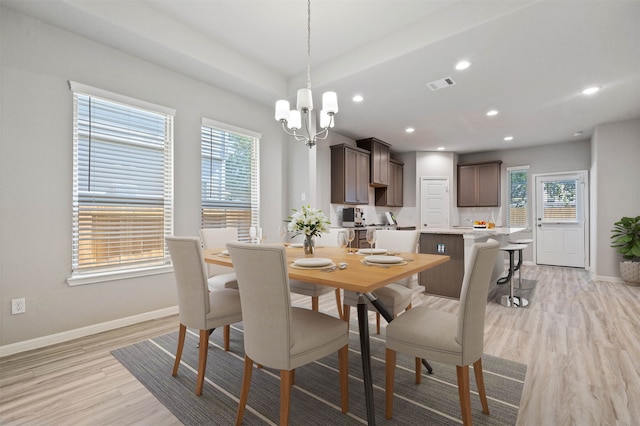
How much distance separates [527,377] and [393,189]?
5.44 meters

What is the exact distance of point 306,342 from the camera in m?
1.43

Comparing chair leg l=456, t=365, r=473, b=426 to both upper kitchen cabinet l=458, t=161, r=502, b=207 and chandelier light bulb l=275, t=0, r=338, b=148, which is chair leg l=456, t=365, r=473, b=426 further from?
upper kitchen cabinet l=458, t=161, r=502, b=207

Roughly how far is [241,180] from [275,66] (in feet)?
4.97

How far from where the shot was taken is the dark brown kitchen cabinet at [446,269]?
3.95m

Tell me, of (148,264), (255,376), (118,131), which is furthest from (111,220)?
(255,376)

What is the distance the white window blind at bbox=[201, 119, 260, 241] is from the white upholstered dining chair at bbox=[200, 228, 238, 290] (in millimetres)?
681

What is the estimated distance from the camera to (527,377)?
1997 mm

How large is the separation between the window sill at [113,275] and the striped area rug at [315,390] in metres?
0.76

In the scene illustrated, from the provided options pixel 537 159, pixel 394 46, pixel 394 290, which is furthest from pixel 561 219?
pixel 394 290

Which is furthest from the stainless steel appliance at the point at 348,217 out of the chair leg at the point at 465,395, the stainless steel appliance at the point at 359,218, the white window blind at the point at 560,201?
the white window blind at the point at 560,201

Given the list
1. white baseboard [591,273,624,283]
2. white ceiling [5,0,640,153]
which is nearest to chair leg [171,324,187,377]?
white ceiling [5,0,640,153]

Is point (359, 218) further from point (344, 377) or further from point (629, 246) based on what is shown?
point (344, 377)

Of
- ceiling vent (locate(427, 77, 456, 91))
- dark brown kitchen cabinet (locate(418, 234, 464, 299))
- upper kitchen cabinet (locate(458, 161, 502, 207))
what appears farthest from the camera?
upper kitchen cabinet (locate(458, 161, 502, 207))

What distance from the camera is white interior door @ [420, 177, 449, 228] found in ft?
23.8
